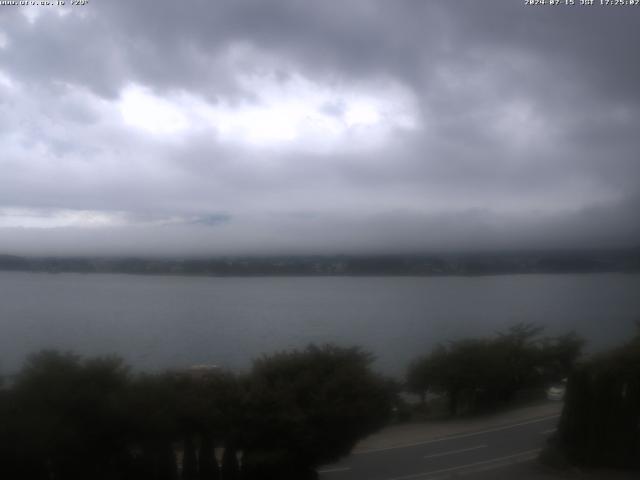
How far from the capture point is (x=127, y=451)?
10.3 m

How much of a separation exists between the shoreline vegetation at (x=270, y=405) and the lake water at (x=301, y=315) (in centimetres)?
67

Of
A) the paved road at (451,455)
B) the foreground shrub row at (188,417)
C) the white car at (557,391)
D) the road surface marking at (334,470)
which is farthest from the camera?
the white car at (557,391)

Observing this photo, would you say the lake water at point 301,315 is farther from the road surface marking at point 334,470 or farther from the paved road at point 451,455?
the road surface marking at point 334,470

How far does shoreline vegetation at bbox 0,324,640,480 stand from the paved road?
1.32 feet

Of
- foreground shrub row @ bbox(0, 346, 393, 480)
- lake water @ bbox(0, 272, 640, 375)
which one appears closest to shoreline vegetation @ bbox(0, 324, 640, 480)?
foreground shrub row @ bbox(0, 346, 393, 480)

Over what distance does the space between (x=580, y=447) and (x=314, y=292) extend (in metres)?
A: 11.2

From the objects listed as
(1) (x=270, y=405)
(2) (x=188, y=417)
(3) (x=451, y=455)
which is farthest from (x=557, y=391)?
(2) (x=188, y=417)

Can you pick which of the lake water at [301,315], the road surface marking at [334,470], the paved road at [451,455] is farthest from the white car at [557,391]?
the road surface marking at [334,470]

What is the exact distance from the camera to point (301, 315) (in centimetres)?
1909

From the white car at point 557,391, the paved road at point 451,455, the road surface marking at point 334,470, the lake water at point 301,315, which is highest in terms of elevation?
the lake water at point 301,315

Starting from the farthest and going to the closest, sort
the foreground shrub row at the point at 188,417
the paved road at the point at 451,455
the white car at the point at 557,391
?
the white car at the point at 557,391 → the paved road at the point at 451,455 → the foreground shrub row at the point at 188,417

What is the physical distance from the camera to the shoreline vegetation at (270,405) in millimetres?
9781

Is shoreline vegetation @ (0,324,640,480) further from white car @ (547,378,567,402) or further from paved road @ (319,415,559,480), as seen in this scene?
paved road @ (319,415,559,480)

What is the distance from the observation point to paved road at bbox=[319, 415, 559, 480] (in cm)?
1099
